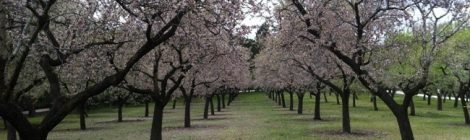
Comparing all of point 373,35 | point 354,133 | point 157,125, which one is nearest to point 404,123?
point 373,35

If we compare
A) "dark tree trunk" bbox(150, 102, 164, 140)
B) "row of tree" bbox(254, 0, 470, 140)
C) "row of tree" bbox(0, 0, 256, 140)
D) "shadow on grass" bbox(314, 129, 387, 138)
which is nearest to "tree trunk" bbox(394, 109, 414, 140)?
"row of tree" bbox(254, 0, 470, 140)

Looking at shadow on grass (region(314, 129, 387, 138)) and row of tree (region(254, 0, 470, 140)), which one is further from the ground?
row of tree (region(254, 0, 470, 140))

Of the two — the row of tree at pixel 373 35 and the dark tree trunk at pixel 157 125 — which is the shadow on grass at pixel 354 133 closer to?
the row of tree at pixel 373 35

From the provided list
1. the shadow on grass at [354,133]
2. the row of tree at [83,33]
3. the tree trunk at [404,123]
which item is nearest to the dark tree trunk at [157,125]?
the row of tree at [83,33]

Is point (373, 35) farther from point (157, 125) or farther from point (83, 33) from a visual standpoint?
point (83, 33)

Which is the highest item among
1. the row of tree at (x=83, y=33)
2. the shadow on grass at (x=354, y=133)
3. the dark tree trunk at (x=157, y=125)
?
the row of tree at (x=83, y=33)

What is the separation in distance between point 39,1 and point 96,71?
576 centimetres

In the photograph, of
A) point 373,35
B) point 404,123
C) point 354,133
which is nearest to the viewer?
point 404,123

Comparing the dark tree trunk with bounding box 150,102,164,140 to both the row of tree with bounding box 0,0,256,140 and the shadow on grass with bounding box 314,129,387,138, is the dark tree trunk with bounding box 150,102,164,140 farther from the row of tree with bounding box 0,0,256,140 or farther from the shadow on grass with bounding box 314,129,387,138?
the shadow on grass with bounding box 314,129,387,138

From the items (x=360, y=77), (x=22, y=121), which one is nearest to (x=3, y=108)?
(x=22, y=121)

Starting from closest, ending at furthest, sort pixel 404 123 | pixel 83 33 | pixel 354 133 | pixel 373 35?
1. pixel 83 33
2. pixel 404 123
3. pixel 373 35
4. pixel 354 133

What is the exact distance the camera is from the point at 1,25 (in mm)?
11953

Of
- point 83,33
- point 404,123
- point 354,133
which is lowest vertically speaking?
point 354,133

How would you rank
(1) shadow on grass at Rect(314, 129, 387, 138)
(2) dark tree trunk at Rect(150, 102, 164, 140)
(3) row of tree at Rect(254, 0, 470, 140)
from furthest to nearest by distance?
(1) shadow on grass at Rect(314, 129, 387, 138) < (2) dark tree trunk at Rect(150, 102, 164, 140) < (3) row of tree at Rect(254, 0, 470, 140)
